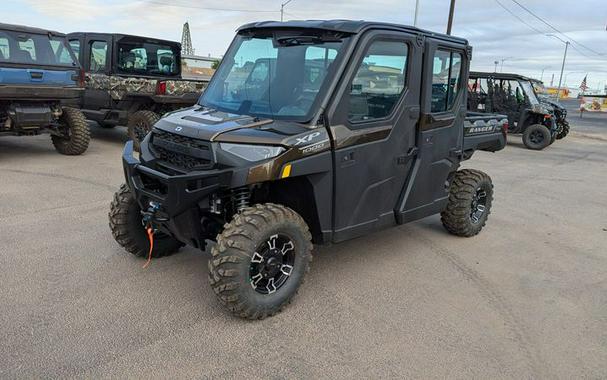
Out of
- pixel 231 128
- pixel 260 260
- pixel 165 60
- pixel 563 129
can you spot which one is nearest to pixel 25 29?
pixel 165 60

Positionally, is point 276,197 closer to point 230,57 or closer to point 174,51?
point 230,57

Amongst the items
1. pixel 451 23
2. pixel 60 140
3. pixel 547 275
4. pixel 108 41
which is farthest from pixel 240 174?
pixel 451 23

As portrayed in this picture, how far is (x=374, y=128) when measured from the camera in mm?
4004

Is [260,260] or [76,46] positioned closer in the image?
[260,260]

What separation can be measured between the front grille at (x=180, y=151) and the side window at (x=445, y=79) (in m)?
2.23

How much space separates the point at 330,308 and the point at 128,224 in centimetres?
186

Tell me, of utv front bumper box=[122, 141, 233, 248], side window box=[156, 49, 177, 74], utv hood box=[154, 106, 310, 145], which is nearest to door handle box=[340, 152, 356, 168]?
utv hood box=[154, 106, 310, 145]

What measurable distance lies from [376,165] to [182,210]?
1592mm

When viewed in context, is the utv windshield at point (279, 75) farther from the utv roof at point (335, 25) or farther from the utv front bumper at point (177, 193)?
the utv front bumper at point (177, 193)

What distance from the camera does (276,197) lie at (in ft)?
13.1

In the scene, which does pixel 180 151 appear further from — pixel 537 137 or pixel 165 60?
pixel 537 137

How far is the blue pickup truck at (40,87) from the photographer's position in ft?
25.5

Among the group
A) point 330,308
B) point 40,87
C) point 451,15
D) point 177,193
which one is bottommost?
point 330,308

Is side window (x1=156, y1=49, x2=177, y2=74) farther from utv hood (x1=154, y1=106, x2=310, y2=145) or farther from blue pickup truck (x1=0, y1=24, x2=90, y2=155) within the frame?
utv hood (x1=154, y1=106, x2=310, y2=145)
